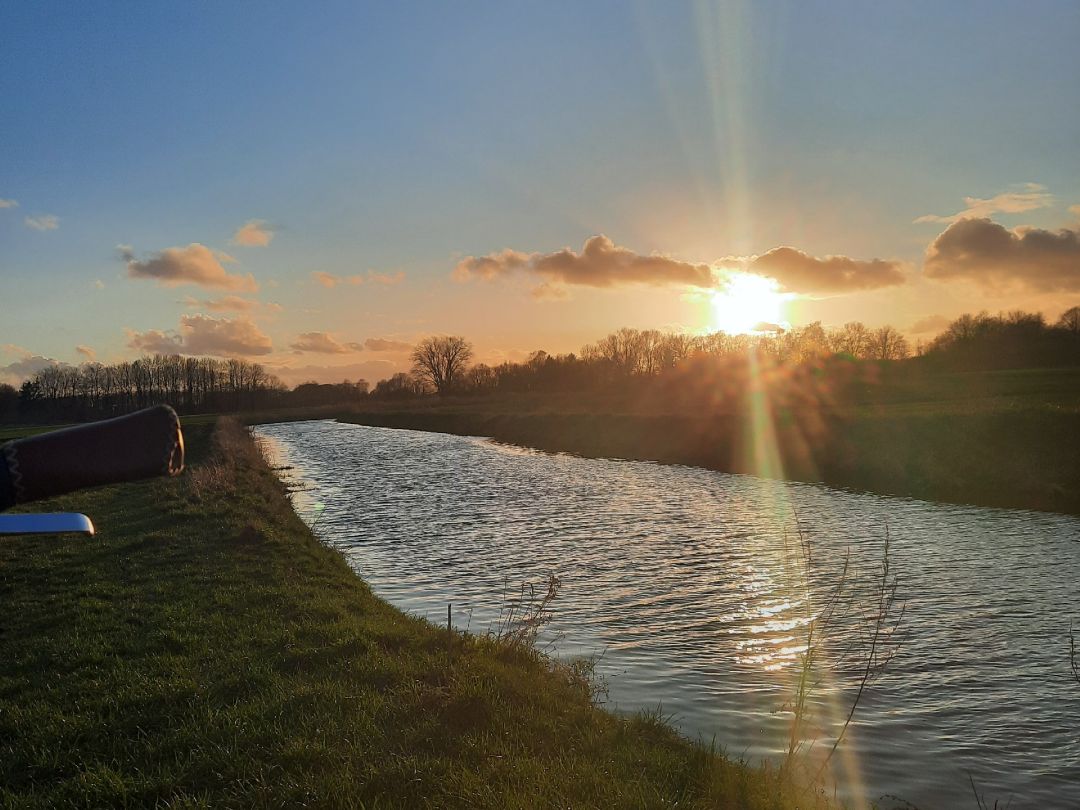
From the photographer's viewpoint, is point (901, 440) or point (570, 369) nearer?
point (901, 440)

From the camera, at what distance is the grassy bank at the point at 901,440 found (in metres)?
23.2

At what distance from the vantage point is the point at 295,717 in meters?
6.02

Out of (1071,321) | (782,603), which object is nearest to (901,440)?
(782,603)

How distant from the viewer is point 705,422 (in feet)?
130

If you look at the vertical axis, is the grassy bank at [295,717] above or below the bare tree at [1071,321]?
below

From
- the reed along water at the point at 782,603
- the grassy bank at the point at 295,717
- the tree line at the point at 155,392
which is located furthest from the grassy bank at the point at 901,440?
the tree line at the point at 155,392

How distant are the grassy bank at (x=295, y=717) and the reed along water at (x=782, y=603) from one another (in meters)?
1.40

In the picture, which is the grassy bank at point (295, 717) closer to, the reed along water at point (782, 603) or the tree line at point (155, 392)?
the reed along water at point (782, 603)

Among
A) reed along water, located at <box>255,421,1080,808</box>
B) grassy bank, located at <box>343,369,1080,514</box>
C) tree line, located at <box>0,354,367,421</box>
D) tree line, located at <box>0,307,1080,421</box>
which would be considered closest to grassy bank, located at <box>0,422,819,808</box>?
reed along water, located at <box>255,421,1080,808</box>

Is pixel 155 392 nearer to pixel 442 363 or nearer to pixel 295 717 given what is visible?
pixel 442 363

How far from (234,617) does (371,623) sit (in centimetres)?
184

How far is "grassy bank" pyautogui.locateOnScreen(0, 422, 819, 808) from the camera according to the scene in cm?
504

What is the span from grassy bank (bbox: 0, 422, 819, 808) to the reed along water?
4.59ft

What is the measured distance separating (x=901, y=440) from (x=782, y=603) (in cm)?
1918
